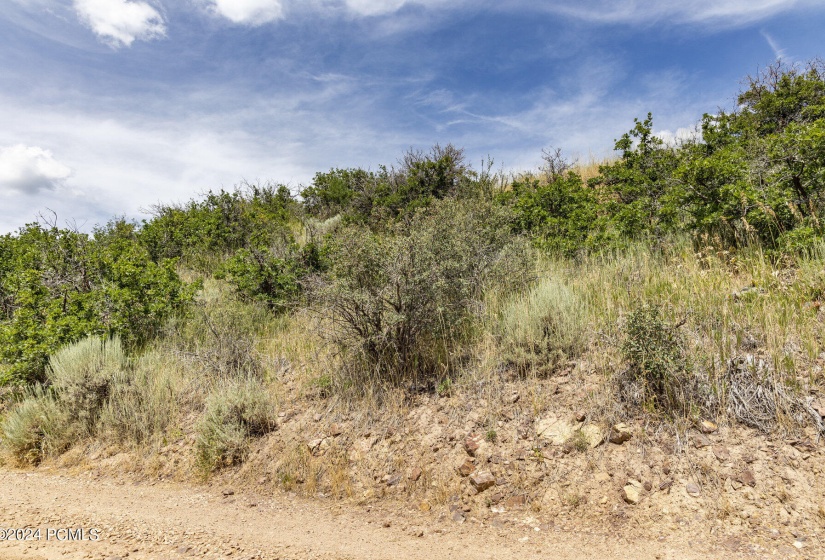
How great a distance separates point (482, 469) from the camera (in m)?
3.97

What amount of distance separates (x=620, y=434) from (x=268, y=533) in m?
3.07

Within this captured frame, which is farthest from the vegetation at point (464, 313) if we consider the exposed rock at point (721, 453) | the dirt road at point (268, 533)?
the dirt road at point (268, 533)

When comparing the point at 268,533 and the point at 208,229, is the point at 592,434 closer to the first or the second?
the point at 268,533

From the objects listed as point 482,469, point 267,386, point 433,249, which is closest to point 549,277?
point 433,249

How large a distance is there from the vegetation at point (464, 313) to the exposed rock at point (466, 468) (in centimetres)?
98

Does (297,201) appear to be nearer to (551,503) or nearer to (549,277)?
(549,277)

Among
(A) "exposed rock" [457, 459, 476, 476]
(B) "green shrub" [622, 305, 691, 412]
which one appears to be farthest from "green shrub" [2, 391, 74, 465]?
(B) "green shrub" [622, 305, 691, 412]

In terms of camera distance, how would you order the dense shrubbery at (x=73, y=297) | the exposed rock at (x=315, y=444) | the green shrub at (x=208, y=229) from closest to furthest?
the exposed rock at (x=315, y=444), the dense shrubbery at (x=73, y=297), the green shrub at (x=208, y=229)

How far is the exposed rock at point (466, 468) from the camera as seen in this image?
3.99 meters

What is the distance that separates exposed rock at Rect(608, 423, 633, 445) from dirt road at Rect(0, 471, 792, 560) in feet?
2.83

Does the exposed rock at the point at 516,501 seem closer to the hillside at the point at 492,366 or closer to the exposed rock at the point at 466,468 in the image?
the hillside at the point at 492,366

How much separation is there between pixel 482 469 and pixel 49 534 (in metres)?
3.79

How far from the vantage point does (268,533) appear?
12.0ft

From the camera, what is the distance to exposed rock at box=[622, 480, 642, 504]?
334cm
